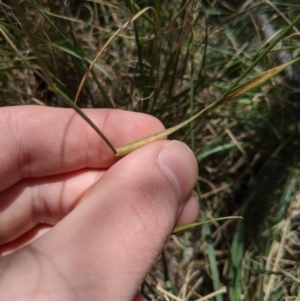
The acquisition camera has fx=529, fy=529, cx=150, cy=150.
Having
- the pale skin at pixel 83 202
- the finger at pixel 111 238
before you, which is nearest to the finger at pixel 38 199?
the pale skin at pixel 83 202

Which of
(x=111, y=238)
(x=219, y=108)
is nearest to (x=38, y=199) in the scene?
(x=111, y=238)

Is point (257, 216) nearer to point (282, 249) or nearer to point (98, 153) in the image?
point (282, 249)

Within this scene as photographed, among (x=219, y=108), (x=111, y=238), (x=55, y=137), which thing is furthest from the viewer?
(x=219, y=108)

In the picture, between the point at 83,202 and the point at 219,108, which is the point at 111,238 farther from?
the point at 219,108

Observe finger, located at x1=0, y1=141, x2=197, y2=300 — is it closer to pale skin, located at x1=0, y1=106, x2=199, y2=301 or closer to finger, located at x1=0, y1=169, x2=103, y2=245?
pale skin, located at x1=0, y1=106, x2=199, y2=301

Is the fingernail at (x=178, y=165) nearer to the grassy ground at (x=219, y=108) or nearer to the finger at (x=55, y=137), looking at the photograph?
the finger at (x=55, y=137)

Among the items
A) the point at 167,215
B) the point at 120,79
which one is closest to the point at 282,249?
the point at 167,215
